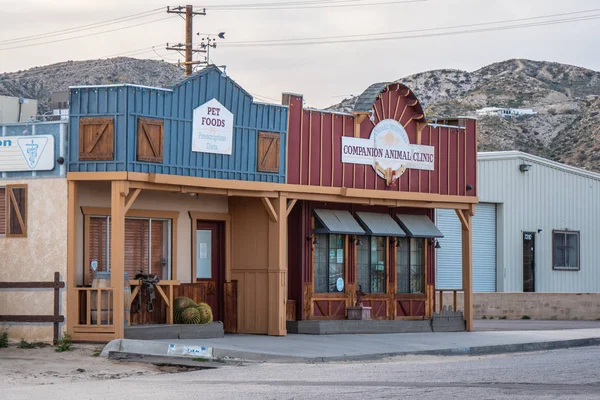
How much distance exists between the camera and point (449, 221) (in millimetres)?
39781

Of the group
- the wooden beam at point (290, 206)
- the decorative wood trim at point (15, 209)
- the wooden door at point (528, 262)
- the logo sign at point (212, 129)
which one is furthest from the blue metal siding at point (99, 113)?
the wooden door at point (528, 262)

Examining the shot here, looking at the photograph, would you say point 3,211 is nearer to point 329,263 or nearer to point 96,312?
point 96,312

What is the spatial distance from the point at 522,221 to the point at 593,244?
A: 392 cm

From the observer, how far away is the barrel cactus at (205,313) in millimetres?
23703

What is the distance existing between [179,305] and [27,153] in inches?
177

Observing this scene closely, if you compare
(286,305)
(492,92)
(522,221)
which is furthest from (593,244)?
(492,92)

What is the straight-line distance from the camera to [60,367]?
18891 mm

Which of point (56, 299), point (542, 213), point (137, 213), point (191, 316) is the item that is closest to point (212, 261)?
point (191, 316)

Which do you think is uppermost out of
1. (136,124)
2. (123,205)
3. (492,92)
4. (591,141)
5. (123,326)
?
(492,92)

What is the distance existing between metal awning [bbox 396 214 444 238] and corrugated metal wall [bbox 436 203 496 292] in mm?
10169

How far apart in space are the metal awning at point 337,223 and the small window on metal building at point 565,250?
17.1 meters

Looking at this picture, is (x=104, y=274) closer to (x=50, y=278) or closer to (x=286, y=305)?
(x=50, y=278)

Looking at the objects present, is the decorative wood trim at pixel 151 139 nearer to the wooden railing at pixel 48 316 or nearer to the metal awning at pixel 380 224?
the wooden railing at pixel 48 316

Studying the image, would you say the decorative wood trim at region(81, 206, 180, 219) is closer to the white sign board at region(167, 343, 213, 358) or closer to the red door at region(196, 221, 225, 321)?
the red door at region(196, 221, 225, 321)
